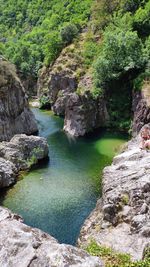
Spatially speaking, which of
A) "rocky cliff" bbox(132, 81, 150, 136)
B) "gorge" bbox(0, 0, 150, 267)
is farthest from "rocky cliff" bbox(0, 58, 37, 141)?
"rocky cliff" bbox(132, 81, 150, 136)

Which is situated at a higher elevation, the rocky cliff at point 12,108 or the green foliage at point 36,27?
the green foliage at point 36,27

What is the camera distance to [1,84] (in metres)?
70.5

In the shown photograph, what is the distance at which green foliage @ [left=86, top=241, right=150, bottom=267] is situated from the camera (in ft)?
93.9

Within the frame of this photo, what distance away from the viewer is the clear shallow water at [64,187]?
1654 inches

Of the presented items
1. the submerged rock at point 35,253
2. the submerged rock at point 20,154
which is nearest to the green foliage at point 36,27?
the submerged rock at point 20,154

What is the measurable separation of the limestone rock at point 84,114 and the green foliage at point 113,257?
1714 inches

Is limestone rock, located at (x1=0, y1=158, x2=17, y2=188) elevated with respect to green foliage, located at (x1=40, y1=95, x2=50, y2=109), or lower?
lower

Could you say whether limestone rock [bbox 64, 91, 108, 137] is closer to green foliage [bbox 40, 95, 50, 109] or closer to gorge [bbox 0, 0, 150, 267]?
gorge [bbox 0, 0, 150, 267]

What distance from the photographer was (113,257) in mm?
30438

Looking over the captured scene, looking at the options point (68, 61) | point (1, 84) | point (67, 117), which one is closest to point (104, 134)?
point (67, 117)

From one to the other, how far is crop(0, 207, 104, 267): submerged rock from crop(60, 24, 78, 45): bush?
80.4 metres

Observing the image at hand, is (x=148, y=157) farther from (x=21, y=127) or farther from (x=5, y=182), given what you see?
(x=21, y=127)

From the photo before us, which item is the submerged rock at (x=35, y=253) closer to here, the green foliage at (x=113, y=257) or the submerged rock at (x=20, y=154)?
the green foliage at (x=113, y=257)

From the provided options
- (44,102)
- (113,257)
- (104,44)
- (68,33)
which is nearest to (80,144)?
(104,44)
